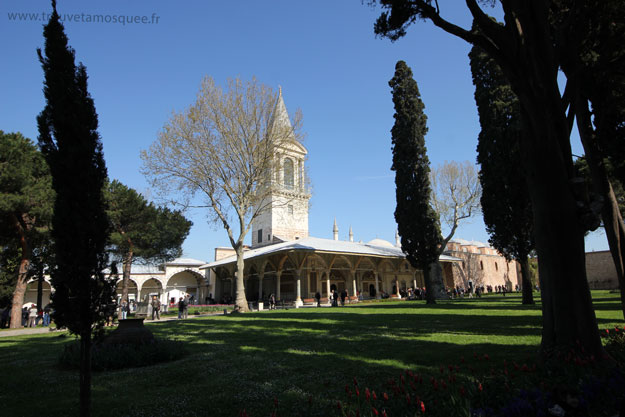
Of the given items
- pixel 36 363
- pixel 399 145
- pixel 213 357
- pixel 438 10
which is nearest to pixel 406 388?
pixel 213 357

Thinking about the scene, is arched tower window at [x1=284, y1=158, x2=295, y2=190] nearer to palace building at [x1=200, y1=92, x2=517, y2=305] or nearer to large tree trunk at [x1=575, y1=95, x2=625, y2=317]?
palace building at [x1=200, y1=92, x2=517, y2=305]

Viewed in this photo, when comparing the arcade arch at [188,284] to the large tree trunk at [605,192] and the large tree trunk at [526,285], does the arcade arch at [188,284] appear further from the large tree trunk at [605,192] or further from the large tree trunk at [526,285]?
the large tree trunk at [605,192]

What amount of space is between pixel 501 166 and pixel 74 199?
52.3 ft

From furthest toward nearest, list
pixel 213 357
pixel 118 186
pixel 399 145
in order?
pixel 118 186 → pixel 399 145 → pixel 213 357

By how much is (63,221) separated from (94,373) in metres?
3.49

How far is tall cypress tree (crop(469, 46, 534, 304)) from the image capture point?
49.7 ft

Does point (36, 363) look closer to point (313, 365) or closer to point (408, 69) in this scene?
point (313, 365)

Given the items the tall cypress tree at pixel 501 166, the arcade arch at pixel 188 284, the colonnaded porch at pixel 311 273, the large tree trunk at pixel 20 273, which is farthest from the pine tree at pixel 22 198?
the arcade arch at pixel 188 284

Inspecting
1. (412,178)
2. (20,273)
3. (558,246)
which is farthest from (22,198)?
(558,246)

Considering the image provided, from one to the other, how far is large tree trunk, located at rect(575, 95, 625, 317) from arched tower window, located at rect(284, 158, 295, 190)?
14085 mm

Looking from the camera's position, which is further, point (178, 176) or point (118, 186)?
point (118, 186)

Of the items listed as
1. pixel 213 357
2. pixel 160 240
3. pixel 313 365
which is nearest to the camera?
pixel 313 365

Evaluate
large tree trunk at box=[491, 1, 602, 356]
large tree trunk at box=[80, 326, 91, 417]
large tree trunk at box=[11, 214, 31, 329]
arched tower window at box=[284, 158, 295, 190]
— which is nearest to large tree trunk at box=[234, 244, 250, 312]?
arched tower window at box=[284, 158, 295, 190]

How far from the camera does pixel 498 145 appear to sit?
618 inches
